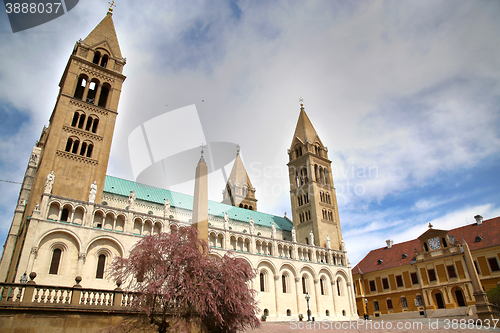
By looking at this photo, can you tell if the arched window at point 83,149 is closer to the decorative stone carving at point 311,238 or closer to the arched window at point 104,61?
the arched window at point 104,61

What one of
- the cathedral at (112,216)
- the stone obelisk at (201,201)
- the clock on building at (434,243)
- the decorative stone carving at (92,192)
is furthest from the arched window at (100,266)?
the clock on building at (434,243)

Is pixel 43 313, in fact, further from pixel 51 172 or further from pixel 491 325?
pixel 491 325

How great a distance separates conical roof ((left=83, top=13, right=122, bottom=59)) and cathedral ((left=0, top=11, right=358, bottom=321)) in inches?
5.4

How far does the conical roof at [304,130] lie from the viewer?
201 feet

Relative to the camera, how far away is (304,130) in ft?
202

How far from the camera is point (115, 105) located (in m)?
38.6

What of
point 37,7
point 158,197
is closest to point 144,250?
point 37,7

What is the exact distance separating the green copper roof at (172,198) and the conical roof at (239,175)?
12848 mm

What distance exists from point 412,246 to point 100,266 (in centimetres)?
4525

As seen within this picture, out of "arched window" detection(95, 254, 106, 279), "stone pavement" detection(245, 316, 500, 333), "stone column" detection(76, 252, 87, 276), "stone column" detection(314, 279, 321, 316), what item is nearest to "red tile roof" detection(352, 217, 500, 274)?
"stone column" detection(314, 279, 321, 316)

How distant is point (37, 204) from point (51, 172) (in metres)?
3.69

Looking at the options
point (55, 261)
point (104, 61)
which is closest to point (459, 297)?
point (55, 261)

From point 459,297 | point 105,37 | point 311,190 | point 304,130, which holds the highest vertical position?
point 105,37

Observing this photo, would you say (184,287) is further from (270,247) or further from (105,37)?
(105,37)
